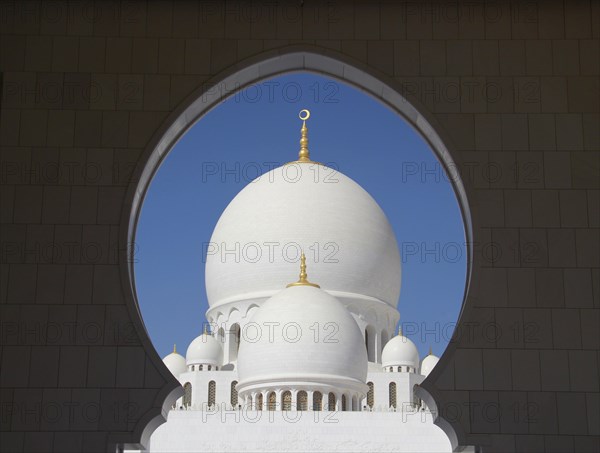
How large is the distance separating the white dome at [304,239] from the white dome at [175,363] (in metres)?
2.92

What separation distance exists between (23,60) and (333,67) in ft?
7.06

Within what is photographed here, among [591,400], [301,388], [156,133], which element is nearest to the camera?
[591,400]

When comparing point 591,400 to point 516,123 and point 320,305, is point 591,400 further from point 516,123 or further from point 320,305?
point 320,305

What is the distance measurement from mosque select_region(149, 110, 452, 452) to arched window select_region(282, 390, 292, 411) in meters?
0.03

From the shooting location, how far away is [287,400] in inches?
1013

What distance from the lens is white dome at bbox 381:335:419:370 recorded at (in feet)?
101

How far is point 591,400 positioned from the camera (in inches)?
251

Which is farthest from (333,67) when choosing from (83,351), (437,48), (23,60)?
(83,351)

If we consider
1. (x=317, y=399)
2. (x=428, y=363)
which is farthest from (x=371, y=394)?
(x=317, y=399)

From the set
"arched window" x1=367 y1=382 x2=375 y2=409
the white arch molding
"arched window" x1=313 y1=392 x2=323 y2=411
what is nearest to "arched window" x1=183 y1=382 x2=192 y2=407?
"arched window" x1=367 y1=382 x2=375 y2=409

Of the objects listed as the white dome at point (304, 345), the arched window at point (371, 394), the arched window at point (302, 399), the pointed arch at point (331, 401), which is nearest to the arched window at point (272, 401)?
the white dome at point (304, 345)

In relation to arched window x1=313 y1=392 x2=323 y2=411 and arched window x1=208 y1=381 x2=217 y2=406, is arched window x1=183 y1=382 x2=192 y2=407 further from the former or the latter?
arched window x1=313 y1=392 x2=323 y2=411

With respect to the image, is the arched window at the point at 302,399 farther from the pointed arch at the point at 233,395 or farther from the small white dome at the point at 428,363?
the small white dome at the point at 428,363

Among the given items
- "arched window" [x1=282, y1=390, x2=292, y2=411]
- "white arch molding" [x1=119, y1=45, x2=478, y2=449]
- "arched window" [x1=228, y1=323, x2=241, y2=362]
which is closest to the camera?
"white arch molding" [x1=119, y1=45, x2=478, y2=449]
